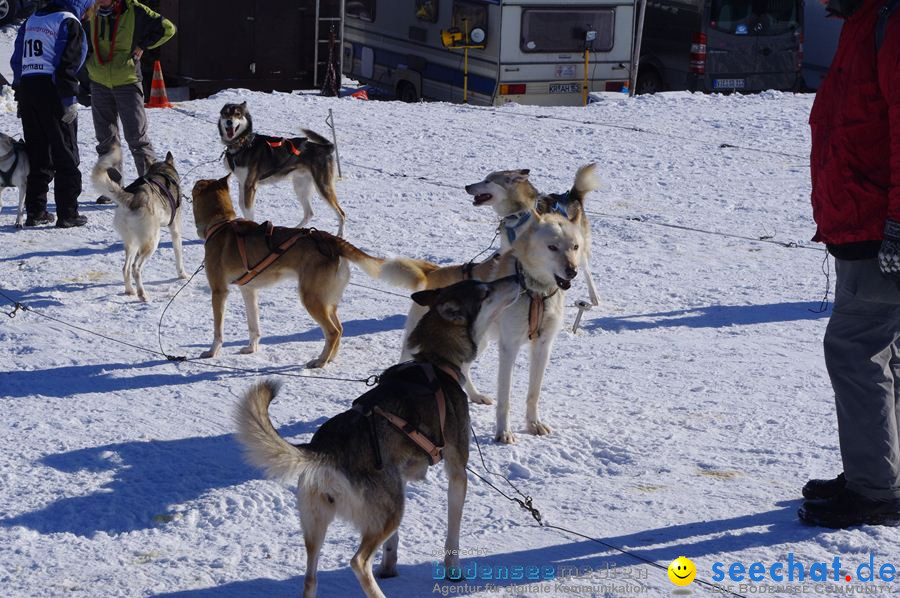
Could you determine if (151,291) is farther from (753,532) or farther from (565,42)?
(565,42)

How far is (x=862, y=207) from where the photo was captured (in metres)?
3.38

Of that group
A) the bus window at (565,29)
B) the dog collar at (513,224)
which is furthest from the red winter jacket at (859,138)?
the bus window at (565,29)

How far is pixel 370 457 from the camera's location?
300 cm

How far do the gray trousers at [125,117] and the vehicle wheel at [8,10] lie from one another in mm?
11227

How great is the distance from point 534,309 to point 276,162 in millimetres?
3876

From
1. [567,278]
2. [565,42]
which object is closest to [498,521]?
[567,278]

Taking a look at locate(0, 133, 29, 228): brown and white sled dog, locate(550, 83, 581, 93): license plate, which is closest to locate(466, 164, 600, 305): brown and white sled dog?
locate(0, 133, 29, 228): brown and white sled dog

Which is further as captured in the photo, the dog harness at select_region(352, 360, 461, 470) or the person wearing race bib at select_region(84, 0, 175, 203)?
the person wearing race bib at select_region(84, 0, 175, 203)

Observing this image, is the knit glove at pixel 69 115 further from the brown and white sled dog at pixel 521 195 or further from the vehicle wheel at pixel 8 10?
the vehicle wheel at pixel 8 10

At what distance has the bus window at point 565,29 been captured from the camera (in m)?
13.2

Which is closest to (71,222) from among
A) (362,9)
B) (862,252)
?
(862,252)

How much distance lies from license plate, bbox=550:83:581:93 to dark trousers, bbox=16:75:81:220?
742 centimetres

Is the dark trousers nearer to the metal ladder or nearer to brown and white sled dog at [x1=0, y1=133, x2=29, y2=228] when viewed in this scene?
brown and white sled dog at [x1=0, y1=133, x2=29, y2=228]

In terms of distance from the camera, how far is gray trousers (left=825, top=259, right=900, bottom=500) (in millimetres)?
3418
